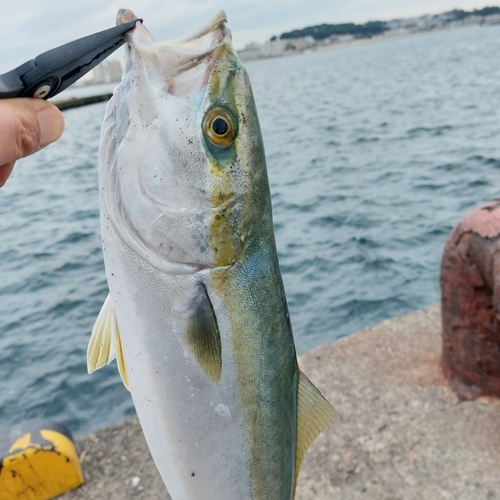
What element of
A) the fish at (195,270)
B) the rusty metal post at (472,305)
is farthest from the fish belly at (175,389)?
the rusty metal post at (472,305)

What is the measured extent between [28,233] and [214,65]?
13.1 metres

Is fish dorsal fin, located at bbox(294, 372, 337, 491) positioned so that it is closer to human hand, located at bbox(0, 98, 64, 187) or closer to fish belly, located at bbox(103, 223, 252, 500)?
fish belly, located at bbox(103, 223, 252, 500)

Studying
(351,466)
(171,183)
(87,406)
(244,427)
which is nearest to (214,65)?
(171,183)

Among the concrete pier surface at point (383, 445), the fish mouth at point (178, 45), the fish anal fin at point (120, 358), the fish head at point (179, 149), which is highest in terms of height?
the fish mouth at point (178, 45)

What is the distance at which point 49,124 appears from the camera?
5.40 feet

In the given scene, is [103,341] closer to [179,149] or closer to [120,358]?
[120,358]

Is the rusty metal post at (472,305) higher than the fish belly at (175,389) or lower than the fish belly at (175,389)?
lower

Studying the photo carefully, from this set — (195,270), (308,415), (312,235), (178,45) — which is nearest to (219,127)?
(178,45)

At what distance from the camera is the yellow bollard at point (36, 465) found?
12.0 feet

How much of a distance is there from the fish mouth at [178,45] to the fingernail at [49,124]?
31cm

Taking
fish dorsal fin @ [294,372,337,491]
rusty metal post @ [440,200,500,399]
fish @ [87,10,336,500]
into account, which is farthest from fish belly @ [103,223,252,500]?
rusty metal post @ [440,200,500,399]

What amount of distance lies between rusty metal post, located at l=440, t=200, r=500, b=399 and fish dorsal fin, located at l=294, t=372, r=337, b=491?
2.20 metres

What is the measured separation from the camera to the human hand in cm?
151

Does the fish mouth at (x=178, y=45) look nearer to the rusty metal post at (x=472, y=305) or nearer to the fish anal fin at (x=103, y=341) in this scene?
the fish anal fin at (x=103, y=341)
